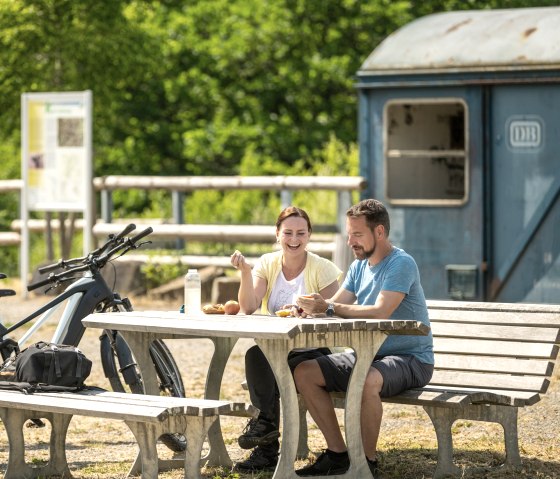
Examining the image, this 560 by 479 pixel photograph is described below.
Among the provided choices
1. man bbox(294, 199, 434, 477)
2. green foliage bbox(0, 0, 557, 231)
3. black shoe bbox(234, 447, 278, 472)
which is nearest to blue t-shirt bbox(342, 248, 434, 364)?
man bbox(294, 199, 434, 477)

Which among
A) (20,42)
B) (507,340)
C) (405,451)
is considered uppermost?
(20,42)

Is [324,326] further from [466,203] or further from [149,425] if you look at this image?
[466,203]

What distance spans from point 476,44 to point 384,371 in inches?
247

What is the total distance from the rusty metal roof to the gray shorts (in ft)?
18.2

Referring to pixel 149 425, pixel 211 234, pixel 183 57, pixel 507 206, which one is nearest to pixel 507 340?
pixel 149 425

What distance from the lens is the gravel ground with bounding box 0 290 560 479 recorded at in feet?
21.1

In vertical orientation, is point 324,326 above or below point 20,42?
A: below

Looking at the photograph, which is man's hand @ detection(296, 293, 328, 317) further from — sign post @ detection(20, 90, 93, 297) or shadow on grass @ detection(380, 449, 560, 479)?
sign post @ detection(20, 90, 93, 297)

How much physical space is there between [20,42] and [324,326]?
11.4 metres

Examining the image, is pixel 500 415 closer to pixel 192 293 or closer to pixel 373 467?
pixel 373 467

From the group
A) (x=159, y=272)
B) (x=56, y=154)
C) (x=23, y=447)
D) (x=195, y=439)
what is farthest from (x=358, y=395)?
(x=56, y=154)

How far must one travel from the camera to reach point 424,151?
12164 mm

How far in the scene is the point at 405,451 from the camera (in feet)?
22.4

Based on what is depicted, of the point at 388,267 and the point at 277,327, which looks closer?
the point at 277,327
